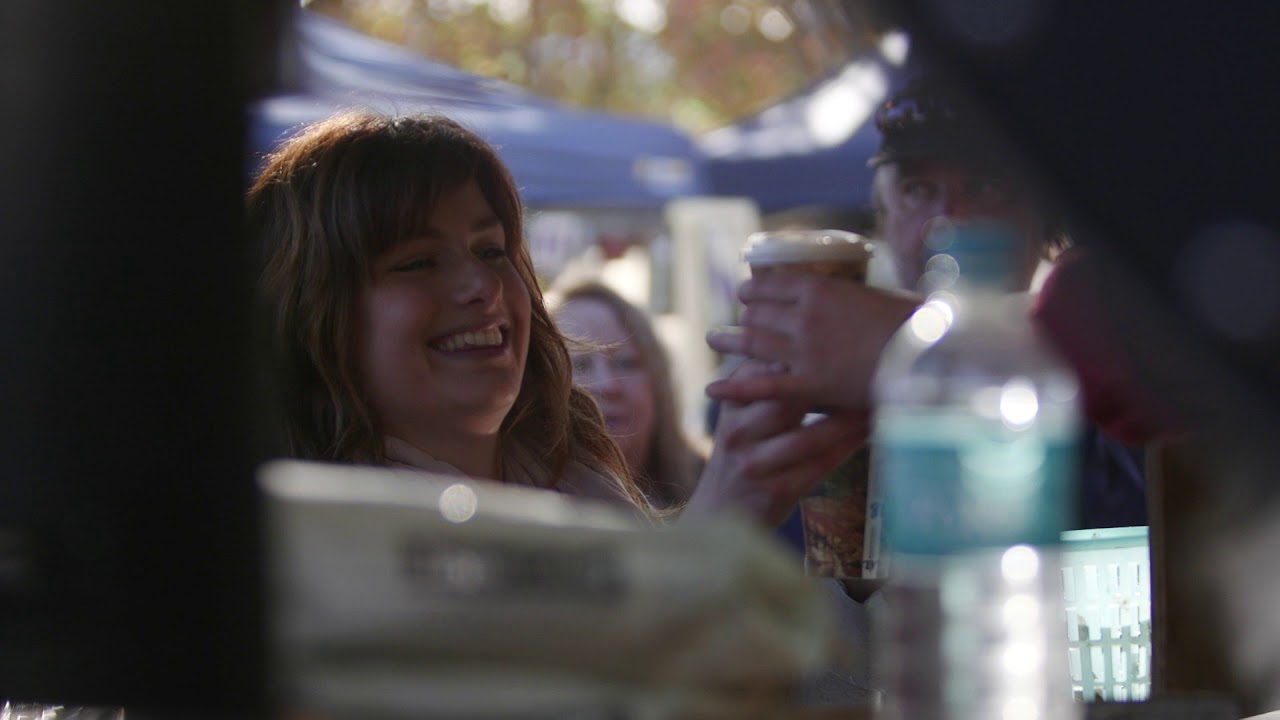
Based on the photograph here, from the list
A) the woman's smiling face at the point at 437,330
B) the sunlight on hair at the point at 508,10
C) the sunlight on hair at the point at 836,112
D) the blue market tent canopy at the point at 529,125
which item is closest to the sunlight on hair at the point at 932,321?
the woman's smiling face at the point at 437,330

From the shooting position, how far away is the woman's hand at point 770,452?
1.38 m

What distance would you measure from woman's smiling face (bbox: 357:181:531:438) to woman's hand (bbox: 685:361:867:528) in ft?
1.59

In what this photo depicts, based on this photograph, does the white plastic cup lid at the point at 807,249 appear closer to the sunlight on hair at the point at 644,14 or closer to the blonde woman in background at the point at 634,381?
the blonde woman in background at the point at 634,381

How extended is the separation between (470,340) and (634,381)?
1.71m

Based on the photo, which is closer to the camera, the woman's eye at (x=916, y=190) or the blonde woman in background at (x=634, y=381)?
the woman's eye at (x=916, y=190)

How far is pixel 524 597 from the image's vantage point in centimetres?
77

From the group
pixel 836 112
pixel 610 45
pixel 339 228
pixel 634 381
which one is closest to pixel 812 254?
pixel 339 228

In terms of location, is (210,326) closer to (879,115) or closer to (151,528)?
(151,528)

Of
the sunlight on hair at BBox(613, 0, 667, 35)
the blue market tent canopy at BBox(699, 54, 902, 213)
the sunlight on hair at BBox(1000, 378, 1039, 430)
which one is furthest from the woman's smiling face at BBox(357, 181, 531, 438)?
the sunlight on hair at BBox(613, 0, 667, 35)

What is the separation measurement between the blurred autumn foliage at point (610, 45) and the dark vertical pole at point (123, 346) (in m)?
9.08

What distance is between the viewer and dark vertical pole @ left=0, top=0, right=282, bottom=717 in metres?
0.80

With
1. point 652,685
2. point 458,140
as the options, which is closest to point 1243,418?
point 652,685

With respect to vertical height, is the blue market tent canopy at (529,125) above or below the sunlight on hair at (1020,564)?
above

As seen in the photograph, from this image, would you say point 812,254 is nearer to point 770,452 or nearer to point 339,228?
point 770,452
